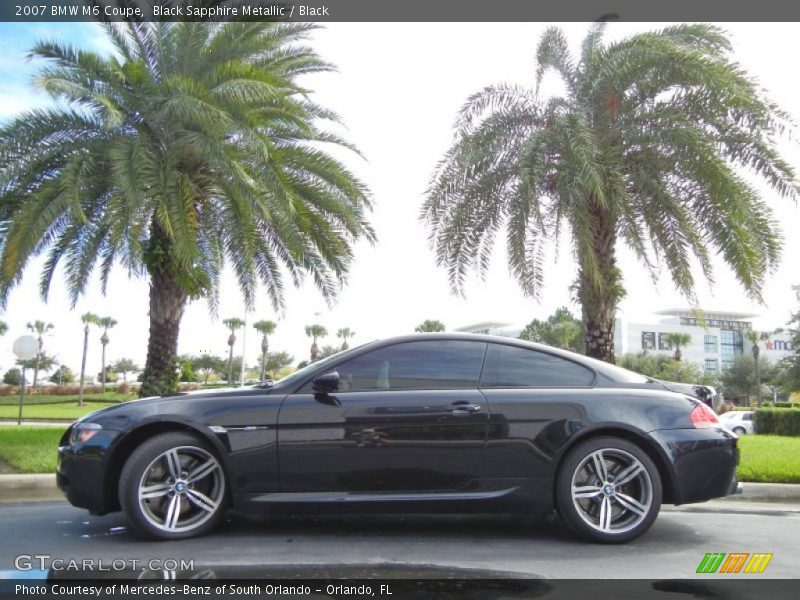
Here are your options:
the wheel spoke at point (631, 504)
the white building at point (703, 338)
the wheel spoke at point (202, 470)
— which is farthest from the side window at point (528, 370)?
the white building at point (703, 338)

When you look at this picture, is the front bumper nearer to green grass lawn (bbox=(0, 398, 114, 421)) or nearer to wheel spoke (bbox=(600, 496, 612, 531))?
wheel spoke (bbox=(600, 496, 612, 531))

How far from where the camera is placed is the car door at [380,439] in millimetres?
4590

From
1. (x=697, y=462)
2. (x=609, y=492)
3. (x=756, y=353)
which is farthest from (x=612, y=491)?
(x=756, y=353)

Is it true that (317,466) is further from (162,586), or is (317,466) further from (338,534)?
(162,586)

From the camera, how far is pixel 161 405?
15.6 feet

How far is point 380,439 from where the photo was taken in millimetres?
4613

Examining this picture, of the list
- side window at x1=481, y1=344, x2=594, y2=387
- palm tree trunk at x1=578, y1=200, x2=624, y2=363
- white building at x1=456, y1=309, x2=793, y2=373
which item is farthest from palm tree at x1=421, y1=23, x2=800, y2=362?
white building at x1=456, y1=309, x2=793, y2=373

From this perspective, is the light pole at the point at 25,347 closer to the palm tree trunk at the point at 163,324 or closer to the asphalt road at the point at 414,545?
the palm tree trunk at the point at 163,324

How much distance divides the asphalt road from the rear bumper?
13.9 inches

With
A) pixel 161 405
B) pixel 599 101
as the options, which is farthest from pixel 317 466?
pixel 599 101

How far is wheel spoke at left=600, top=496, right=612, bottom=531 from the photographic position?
463cm

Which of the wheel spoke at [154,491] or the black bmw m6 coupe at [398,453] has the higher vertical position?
the black bmw m6 coupe at [398,453]

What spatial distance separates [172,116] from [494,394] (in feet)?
28.3

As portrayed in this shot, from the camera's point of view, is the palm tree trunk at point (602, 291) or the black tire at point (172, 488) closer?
the black tire at point (172, 488)
